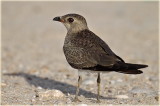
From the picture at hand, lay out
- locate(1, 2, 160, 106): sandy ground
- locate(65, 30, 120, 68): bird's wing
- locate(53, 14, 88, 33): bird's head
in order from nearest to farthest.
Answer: locate(65, 30, 120, 68): bird's wing
locate(53, 14, 88, 33): bird's head
locate(1, 2, 160, 106): sandy ground

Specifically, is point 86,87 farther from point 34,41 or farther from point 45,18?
point 45,18

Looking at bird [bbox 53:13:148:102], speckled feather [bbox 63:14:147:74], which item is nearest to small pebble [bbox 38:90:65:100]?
bird [bbox 53:13:148:102]

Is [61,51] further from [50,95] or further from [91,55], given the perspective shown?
[91,55]

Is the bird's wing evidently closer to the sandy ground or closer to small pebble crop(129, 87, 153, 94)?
the sandy ground

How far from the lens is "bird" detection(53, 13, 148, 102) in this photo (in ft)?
25.8

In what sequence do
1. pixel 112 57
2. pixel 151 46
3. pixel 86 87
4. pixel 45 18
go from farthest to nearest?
1. pixel 45 18
2. pixel 151 46
3. pixel 86 87
4. pixel 112 57

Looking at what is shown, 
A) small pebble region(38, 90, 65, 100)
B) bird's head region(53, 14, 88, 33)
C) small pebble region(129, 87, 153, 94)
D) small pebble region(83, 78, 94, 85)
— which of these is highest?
bird's head region(53, 14, 88, 33)

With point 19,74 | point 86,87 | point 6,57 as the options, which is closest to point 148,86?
point 86,87

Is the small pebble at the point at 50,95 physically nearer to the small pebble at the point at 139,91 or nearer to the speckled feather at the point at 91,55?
the speckled feather at the point at 91,55

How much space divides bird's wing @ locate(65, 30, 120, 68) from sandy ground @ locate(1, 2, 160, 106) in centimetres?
71

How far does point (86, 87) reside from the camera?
33.1 feet

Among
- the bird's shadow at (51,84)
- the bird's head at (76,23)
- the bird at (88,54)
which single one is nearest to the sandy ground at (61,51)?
the bird's shadow at (51,84)

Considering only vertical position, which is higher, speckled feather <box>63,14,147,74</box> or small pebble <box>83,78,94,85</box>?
speckled feather <box>63,14,147,74</box>

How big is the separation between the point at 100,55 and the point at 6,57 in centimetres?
590
